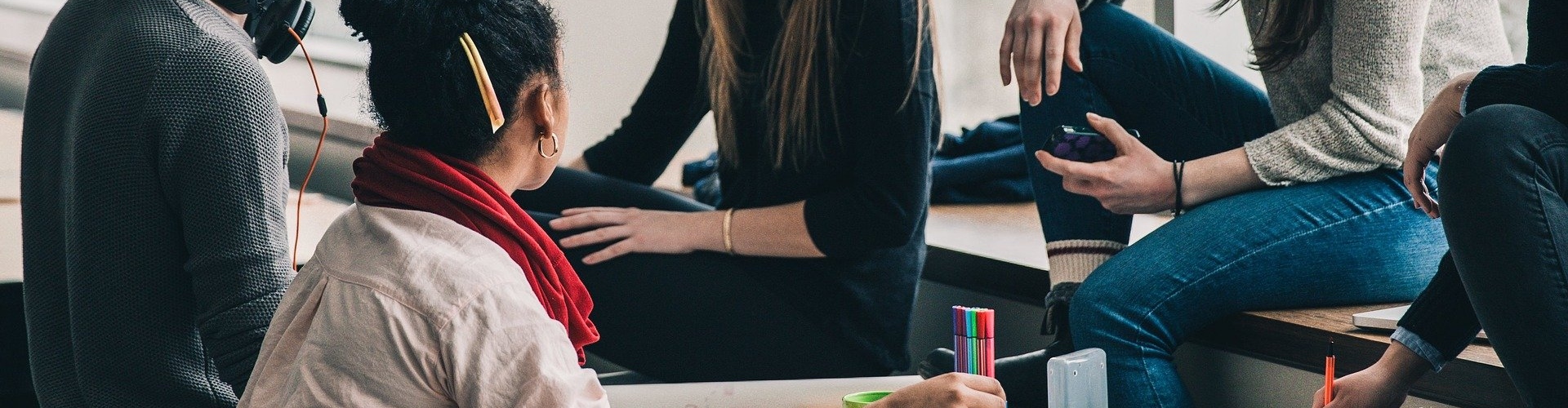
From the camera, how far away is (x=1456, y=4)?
1327 mm

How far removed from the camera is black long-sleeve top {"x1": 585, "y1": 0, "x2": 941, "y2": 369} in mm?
1396

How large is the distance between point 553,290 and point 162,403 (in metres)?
0.42

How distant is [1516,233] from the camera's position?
899mm

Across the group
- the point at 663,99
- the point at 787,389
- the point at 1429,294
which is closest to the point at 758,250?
the point at 663,99

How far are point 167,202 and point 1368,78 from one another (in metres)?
1.06

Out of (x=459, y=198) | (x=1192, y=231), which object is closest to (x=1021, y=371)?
(x=1192, y=231)

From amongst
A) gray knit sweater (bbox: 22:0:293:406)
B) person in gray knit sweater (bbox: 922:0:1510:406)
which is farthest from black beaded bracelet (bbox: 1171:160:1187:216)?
gray knit sweater (bbox: 22:0:293:406)

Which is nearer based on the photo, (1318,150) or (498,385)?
(498,385)

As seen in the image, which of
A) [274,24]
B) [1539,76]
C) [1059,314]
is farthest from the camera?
[1059,314]

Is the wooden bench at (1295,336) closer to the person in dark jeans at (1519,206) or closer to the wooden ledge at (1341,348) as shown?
the wooden ledge at (1341,348)

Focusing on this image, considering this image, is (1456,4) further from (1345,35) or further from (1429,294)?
(1429,294)

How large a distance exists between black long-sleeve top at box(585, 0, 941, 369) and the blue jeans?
15 cm

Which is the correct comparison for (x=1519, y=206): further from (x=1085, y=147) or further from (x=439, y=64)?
(x=439, y=64)

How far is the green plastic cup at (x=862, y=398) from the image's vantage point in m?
0.84
